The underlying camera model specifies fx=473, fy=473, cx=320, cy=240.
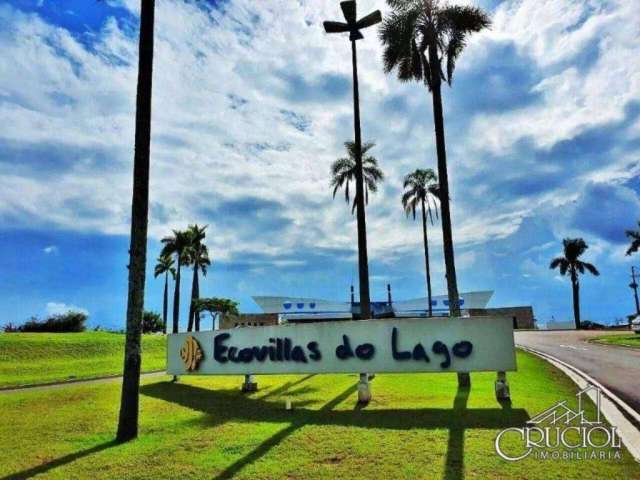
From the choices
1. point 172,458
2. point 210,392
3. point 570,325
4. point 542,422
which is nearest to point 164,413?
point 210,392

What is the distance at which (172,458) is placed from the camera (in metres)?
8.17

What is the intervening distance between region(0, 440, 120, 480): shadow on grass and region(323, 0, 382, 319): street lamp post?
13.0 meters

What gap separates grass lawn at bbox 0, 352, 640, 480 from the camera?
7.17 metres

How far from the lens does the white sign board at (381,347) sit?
39.5ft

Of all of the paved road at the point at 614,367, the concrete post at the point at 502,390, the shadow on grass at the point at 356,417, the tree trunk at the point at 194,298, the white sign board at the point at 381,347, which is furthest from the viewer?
the tree trunk at the point at 194,298

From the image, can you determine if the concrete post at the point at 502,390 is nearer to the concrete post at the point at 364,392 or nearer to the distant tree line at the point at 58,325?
the concrete post at the point at 364,392

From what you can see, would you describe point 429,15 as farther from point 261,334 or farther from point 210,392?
point 210,392

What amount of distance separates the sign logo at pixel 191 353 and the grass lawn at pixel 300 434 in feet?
7.58

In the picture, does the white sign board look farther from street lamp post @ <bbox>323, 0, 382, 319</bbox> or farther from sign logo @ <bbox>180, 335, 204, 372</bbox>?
street lamp post @ <bbox>323, 0, 382, 319</bbox>

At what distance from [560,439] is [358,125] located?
17.0m

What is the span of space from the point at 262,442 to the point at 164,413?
4851mm

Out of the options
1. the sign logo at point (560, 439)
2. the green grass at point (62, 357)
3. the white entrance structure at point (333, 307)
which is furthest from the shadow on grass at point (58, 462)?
the white entrance structure at point (333, 307)

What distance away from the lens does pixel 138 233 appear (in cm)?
1063

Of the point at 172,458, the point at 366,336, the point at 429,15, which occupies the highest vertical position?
the point at 429,15
